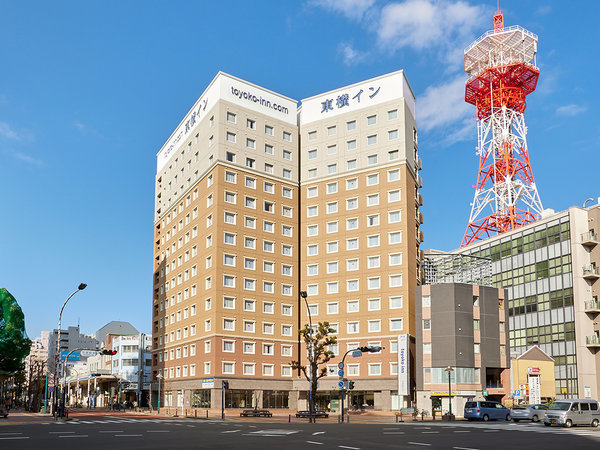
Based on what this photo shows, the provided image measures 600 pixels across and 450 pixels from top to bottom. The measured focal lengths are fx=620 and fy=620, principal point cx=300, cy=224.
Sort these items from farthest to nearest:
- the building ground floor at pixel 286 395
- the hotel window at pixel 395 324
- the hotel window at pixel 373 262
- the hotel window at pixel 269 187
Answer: the hotel window at pixel 269 187 → the hotel window at pixel 373 262 → the hotel window at pixel 395 324 → the building ground floor at pixel 286 395

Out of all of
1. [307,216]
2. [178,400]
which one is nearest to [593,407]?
[307,216]

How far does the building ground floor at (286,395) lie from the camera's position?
80100mm

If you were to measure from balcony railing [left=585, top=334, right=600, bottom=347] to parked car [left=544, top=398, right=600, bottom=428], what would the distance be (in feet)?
140

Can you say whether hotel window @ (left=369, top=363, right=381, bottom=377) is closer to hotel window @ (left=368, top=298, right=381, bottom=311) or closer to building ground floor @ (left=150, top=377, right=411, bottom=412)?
building ground floor @ (left=150, top=377, right=411, bottom=412)

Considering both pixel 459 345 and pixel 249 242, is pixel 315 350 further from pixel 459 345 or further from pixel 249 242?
pixel 249 242

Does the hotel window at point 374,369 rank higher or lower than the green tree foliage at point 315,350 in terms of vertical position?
lower

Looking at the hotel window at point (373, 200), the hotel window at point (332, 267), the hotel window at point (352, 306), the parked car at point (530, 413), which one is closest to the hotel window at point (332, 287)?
the hotel window at point (332, 267)

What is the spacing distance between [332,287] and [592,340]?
3713 centimetres

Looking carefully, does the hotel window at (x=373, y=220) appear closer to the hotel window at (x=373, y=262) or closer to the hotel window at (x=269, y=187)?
the hotel window at (x=373, y=262)

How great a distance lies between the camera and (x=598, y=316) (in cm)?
8769

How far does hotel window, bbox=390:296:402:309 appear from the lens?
268 feet

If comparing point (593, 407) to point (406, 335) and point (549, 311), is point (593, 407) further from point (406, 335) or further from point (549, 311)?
point (549, 311)

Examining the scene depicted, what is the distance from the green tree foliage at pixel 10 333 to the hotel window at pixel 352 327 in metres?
46.0

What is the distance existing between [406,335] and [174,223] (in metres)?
44.9
